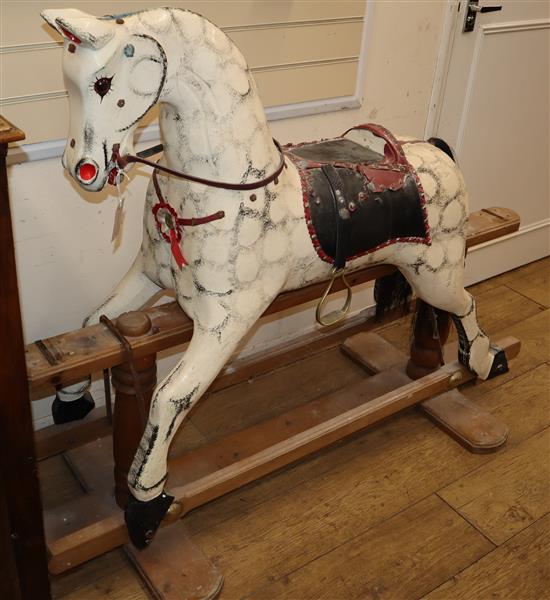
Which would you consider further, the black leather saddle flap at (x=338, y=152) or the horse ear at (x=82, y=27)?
the black leather saddle flap at (x=338, y=152)

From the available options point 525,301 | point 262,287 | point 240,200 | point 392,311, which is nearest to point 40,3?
point 240,200

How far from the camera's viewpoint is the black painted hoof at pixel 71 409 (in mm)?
1630

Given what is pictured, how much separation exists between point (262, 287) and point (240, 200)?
17 centimetres

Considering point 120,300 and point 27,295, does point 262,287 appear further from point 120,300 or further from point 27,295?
point 27,295

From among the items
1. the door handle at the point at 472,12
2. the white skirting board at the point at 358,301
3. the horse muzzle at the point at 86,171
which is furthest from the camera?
the door handle at the point at 472,12

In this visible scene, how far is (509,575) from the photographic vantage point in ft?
5.05

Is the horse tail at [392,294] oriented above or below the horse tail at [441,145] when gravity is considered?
below

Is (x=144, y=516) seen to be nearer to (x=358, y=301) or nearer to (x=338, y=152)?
(x=338, y=152)

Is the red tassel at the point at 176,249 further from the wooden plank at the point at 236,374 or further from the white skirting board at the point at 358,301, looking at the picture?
the white skirting board at the point at 358,301

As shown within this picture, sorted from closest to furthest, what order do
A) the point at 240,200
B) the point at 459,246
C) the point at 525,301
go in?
the point at 240,200
the point at 459,246
the point at 525,301

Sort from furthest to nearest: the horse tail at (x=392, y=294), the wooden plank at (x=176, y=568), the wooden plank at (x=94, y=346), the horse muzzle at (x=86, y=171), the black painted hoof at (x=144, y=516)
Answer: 1. the horse tail at (x=392, y=294)
2. the wooden plank at (x=176, y=568)
3. the black painted hoof at (x=144, y=516)
4. the wooden plank at (x=94, y=346)
5. the horse muzzle at (x=86, y=171)

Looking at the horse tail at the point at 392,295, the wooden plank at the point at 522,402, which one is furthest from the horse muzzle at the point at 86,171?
the wooden plank at the point at 522,402

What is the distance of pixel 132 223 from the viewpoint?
1.73 meters

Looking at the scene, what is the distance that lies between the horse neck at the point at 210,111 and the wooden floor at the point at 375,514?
0.82 metres
